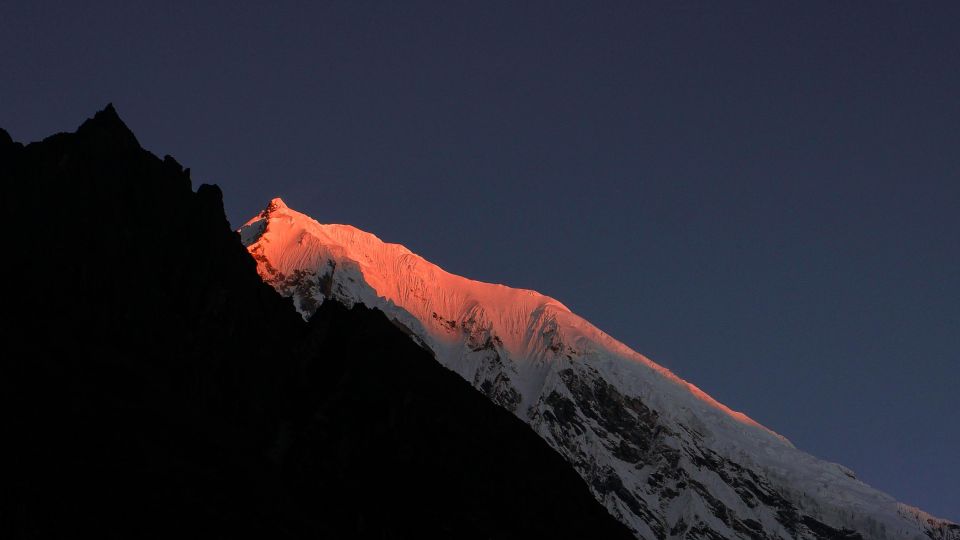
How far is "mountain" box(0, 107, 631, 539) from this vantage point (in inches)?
2341

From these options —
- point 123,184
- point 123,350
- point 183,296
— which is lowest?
point 123,350

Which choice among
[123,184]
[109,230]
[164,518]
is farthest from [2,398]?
[123,184]

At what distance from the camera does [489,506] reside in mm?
84125

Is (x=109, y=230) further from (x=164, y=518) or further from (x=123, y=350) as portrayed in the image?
(x=164, y=518)

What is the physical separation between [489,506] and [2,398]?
36.0 m

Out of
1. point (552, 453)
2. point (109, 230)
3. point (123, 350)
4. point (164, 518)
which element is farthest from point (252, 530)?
point (552, 453)

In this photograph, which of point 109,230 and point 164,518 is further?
point 109,230

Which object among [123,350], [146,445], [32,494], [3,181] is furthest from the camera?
[3,181]

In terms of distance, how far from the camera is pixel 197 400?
244 feet

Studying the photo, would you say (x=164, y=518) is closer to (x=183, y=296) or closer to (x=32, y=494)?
(x=32, y=494)

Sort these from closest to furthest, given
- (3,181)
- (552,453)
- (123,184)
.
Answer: (3,181)
(123,184)
(552,453)

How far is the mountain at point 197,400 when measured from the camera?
5947 cm

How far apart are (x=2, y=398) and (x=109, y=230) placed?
2236 cm

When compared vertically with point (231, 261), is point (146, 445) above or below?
below
